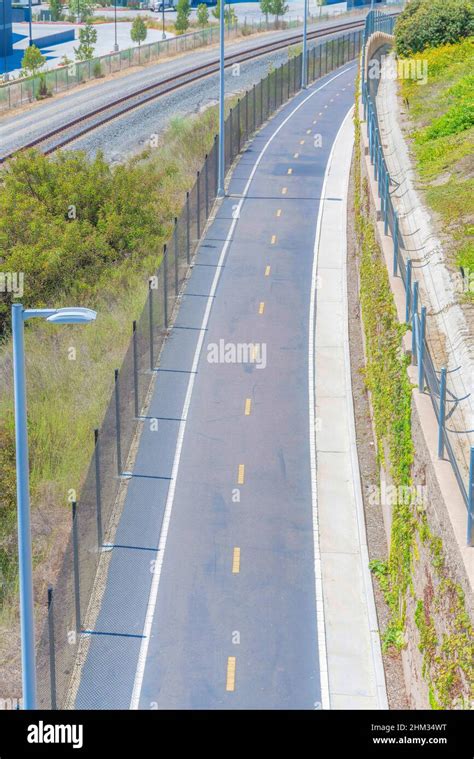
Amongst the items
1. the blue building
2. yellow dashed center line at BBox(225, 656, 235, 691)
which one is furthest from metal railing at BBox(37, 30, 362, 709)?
the blue building

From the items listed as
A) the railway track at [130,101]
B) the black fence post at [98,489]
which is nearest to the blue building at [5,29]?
the railway track at [130,101]

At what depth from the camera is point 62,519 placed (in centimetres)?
2348

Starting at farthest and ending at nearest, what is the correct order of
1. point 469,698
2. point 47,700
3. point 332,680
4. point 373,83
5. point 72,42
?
point 72,42
point 373,83
point 332,680
point 47,700
point 469,698

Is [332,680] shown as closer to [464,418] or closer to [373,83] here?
[464,418]

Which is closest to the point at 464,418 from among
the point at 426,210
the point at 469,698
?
the point at 469,698

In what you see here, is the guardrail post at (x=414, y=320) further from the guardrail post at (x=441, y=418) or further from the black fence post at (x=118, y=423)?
the black fence post at (x=118, y=423)

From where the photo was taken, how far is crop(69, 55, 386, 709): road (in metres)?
19.2

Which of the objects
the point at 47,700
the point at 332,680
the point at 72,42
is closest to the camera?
the point at 47,700

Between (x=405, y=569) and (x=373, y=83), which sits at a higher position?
(x=373, y=83)

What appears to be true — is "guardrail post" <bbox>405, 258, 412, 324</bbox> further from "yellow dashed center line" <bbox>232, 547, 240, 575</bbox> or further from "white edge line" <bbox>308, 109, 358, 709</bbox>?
"yellow dashed center line" <bbox>232, 547, 240, 575</bbox>

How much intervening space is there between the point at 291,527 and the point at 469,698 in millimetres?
9490

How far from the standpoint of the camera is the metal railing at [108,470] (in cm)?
1873

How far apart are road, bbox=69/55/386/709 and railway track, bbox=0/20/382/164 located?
17.6 metres

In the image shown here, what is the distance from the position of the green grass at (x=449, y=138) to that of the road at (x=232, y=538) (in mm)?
5187
